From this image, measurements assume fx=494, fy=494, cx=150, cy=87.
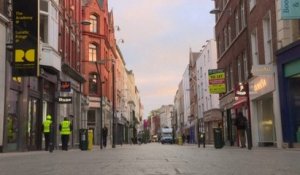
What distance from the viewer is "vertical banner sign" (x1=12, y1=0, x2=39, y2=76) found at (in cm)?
2445

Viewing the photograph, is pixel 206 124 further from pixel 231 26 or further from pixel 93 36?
pixel 231 26

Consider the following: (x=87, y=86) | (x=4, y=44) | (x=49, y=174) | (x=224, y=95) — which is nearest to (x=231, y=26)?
(x=224, y=95)

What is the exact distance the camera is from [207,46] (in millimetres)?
66938

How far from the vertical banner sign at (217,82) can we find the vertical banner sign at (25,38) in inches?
609

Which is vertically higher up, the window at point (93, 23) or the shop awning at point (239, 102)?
the window at point (93, 23)

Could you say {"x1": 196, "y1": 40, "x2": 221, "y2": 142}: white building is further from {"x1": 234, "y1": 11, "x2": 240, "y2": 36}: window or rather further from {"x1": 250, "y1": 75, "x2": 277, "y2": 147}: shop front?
{"x1": 250, "y1": 75, "x2": 277, "y2": 147}: shop front

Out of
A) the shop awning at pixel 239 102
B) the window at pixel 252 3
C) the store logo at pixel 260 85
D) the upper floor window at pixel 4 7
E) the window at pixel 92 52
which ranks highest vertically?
the window at pixel 92 52

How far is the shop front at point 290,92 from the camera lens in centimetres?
2193

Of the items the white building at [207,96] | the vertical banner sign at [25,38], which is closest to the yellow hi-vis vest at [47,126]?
the vertical banner sign at [25,38]

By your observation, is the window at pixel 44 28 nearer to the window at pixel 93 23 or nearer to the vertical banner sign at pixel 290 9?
the vertical banner sign at pixel 290 9

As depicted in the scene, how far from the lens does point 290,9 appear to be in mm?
19734

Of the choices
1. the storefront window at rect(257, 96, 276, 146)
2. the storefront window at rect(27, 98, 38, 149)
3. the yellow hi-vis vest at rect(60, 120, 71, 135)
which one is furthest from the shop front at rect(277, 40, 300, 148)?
the storefront window at rect(27, 98, 38, 149)

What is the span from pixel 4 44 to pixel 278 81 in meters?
13.4

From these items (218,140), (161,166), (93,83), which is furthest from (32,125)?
(93,83)
